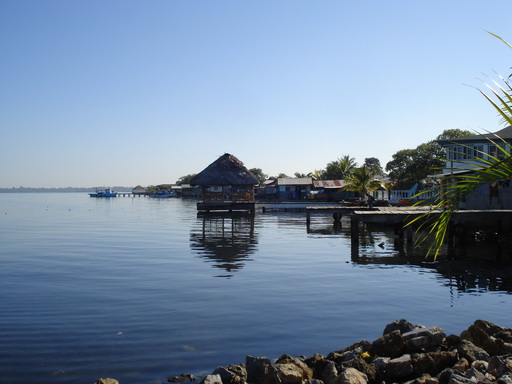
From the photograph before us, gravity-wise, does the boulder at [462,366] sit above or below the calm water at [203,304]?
above

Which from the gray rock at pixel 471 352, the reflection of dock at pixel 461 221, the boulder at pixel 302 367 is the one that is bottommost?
the boulder at pixel 302 367

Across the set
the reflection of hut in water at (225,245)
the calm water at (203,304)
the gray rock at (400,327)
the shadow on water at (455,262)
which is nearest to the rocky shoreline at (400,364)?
the gray rock at (400,327)

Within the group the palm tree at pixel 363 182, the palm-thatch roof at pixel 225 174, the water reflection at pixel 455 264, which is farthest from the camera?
the palm tree at pixel 363 182

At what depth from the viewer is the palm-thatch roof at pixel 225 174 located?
60.8m

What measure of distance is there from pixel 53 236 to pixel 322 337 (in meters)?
28.0

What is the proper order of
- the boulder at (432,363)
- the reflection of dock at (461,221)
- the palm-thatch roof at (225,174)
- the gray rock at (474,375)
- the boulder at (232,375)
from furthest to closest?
the palm-thatch roof at (225,174)
the reflection of dock at (461,221)
the boulder at (432,363)
the boulder at (232,375)
the gray rock at (474,375)

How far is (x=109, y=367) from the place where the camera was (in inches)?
339

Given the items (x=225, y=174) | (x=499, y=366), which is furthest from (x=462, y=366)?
(x=225, y=174)

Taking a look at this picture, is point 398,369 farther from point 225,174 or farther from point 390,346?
point 225,174

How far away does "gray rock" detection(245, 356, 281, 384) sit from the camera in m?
7.49

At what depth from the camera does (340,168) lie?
90.2m

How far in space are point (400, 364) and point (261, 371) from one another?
2.16m

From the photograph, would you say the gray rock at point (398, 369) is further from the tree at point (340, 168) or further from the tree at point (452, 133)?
the tree at point (340, 168)

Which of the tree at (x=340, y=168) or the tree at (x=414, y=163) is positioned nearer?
the tree at (x=414, y=163)
